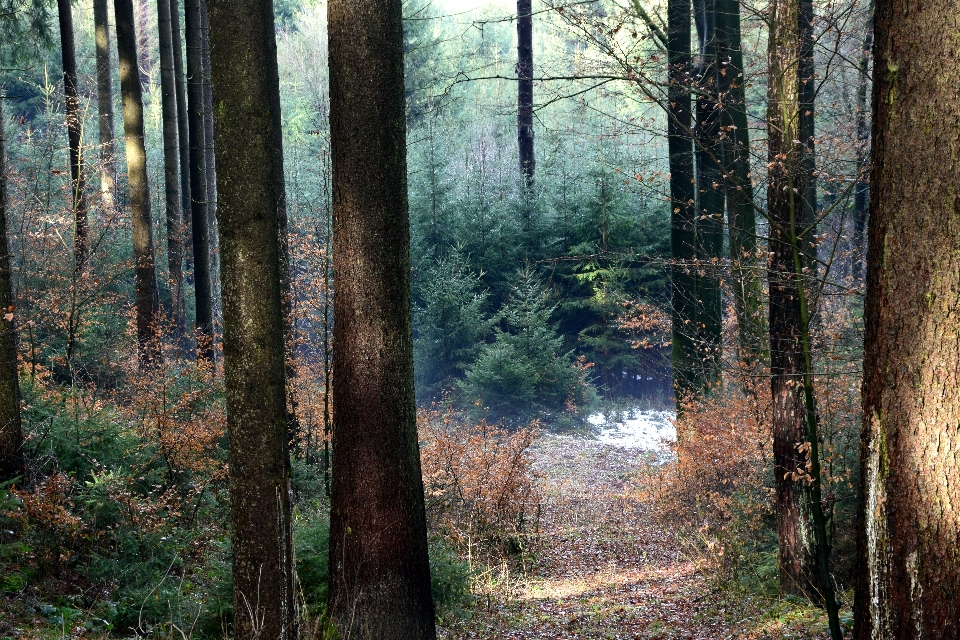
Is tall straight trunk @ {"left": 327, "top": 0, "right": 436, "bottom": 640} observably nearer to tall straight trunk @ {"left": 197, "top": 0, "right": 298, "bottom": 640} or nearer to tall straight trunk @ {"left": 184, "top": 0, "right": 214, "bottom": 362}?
tall straight trunk @ {"left": 197, "top": 0, "right": 298, "bottom": 640}

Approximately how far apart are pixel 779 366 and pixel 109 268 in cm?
1413

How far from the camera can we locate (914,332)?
2984mm

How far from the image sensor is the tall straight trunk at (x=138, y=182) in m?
13.0

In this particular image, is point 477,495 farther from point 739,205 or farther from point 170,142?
point 170,142

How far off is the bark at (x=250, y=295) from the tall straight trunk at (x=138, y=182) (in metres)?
8.89

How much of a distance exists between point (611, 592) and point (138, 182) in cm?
1058

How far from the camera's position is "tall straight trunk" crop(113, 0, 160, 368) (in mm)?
12992

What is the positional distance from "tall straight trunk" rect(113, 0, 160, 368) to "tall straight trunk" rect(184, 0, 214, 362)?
824 mm

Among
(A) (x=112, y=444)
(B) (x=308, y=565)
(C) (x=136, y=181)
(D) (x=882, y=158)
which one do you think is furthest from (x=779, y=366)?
(C) (x=136, y=181)

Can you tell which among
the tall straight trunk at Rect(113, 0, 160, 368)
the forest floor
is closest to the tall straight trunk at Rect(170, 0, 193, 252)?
the tall straight trunk at Rect(113, 0, 160, 368)

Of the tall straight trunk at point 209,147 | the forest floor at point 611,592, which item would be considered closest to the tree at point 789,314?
the forest floor at point 611,592

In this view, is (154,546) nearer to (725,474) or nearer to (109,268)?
(725,474)

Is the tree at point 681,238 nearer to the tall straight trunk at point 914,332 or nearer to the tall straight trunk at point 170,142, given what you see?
the tall straight trunk at point 914,332

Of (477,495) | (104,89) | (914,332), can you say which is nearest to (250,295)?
(914,332)
